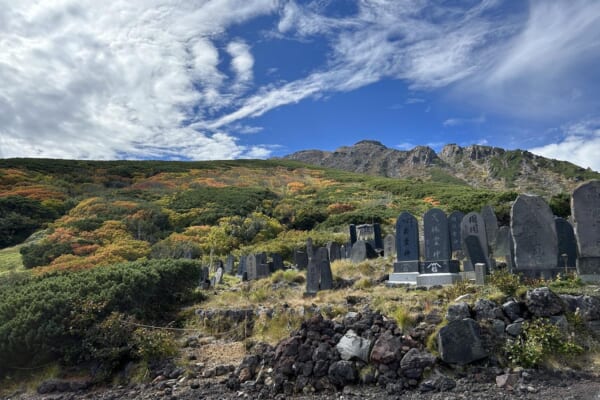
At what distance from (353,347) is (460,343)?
188cm

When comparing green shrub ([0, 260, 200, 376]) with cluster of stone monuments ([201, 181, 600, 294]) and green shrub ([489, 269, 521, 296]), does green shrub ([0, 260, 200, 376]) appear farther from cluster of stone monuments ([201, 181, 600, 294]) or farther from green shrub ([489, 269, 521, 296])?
green shrub ([489, 269, 521, 296])

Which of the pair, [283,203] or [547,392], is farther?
[283,203]

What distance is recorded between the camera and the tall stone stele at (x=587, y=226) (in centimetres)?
941

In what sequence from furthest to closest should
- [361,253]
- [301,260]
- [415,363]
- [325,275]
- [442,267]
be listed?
[301,260]
[361,253]
[325,275]
[442,267]
[415,363]

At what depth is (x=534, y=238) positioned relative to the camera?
1019 cm

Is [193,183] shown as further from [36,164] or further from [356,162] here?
[356,162]

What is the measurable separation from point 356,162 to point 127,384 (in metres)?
120

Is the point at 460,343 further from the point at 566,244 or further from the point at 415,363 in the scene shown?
the point at 566,244

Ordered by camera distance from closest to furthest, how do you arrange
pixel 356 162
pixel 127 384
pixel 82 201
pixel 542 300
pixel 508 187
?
1. pixel 542 300
2. pixel 127 384
3. pixel 82 201
4. pixel 508 187
5. pixel 356 162

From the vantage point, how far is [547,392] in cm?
Result: 625

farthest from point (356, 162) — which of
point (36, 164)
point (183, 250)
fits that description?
point (183, 250)

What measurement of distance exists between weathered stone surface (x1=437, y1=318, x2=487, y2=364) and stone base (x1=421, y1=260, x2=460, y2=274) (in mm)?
4488

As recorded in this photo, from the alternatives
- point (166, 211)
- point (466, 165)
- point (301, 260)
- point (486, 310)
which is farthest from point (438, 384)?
point (466, 165)

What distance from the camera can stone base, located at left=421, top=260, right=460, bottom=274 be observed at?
1173 centimetres
